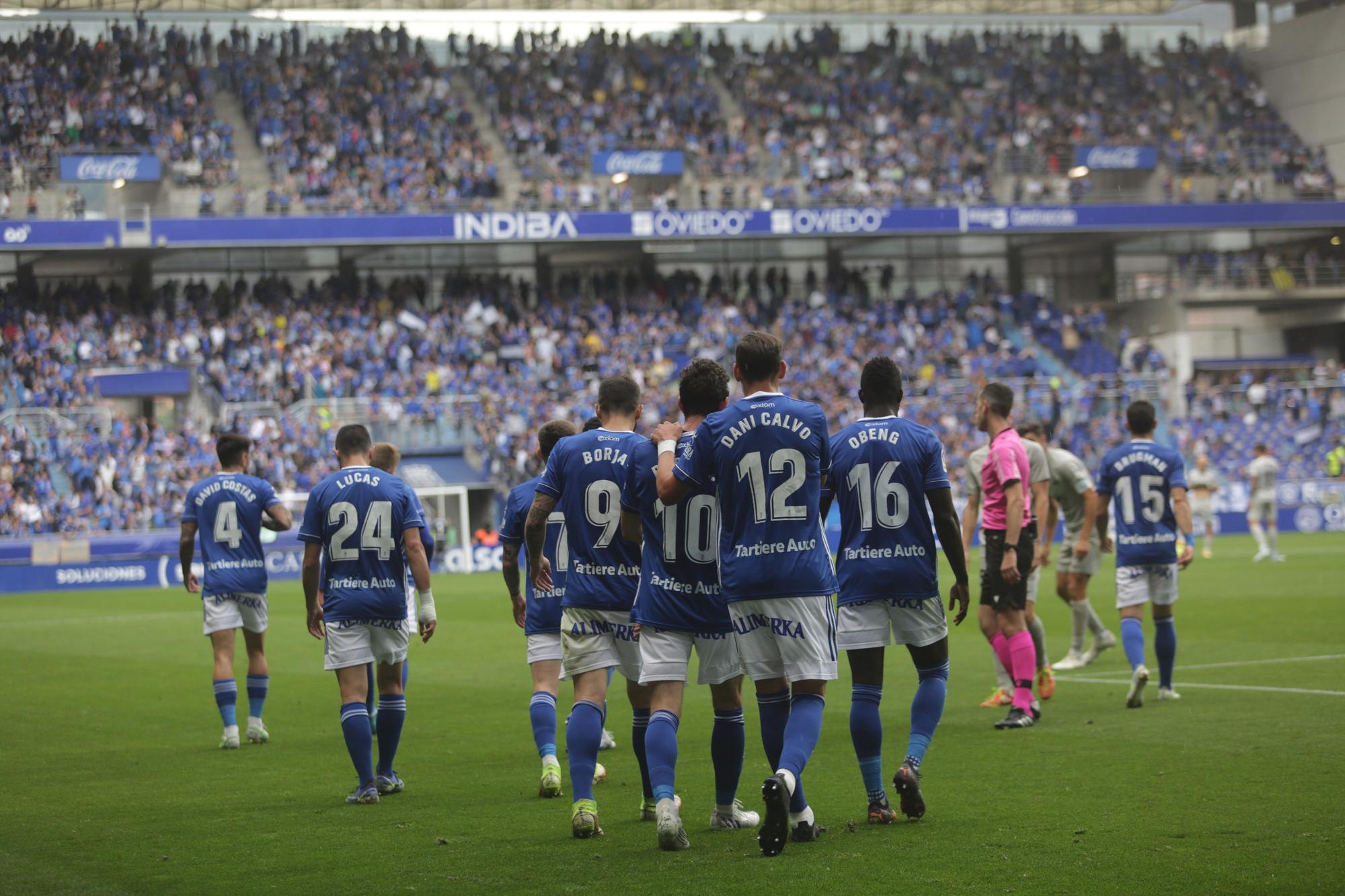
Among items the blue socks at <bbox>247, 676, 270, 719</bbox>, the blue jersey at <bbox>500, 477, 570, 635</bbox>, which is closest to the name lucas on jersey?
the blue jersey at <bbox>500, 477, 570, 635</bbox>

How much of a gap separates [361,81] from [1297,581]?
35.0m

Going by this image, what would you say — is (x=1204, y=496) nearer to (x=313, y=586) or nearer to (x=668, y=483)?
(x=313, y=586)

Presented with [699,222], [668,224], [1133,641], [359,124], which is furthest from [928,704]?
[359,124]

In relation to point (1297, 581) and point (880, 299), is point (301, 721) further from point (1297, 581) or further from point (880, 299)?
point (880, 299)

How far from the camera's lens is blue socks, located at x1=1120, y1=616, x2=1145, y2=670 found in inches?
448

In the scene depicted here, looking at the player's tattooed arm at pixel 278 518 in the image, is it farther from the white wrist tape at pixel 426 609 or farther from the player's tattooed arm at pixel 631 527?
the player's tattooed arm at pixel 631 527

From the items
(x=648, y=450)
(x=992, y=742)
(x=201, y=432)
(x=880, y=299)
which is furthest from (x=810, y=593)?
(x=880, y=299)

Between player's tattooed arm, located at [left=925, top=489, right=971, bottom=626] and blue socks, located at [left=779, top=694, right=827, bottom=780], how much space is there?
2.78ft

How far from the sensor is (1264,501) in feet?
96.8

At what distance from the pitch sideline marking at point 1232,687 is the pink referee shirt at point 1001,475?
2.71 m

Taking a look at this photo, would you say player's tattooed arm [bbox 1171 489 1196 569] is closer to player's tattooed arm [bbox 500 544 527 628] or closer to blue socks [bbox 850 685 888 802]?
blue socks [bbox 850 685 888 802]

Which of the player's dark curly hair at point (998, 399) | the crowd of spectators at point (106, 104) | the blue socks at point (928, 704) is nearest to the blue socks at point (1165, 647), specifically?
the player's dark curly hair at point (998, 399)

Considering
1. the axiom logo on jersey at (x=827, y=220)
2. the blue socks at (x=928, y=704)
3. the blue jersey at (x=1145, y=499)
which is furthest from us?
the axiom logo on jersey at (x=827, y=220)

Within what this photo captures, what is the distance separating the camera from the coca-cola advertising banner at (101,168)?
143ft
